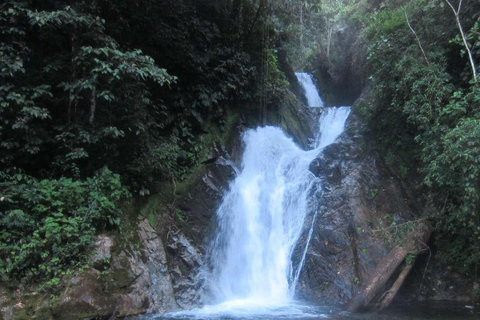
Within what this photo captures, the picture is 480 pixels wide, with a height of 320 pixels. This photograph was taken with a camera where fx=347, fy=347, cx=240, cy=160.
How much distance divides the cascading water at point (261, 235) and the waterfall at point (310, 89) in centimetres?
740

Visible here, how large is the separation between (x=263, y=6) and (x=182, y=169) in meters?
6.98

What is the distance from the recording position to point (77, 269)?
616 centimetres

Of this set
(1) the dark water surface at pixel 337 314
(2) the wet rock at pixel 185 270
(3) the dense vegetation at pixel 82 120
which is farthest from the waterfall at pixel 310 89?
(1) the dark water surface at pixel 337 314

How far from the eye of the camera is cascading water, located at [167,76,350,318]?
25.1ft

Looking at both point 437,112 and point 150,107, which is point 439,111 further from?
point 150,107

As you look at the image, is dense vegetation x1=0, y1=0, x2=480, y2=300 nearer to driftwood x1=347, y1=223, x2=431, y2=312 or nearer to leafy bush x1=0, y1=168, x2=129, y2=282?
leafy bush x1=0, y1=168, x2=129, y2=282

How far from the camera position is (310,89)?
19359mm

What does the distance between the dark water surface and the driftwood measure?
28 centimetres

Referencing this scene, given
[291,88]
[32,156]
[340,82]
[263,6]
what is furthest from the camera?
[340,82]

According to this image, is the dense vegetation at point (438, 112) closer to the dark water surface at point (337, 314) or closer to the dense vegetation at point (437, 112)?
the dense vegetation at point (437, 112)

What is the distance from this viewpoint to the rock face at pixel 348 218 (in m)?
8.09

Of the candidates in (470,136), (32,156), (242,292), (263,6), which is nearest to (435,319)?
(470,136)

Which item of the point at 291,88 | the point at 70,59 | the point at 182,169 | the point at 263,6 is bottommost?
the point at 182,169

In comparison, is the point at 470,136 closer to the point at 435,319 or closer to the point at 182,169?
the point at 435,319
